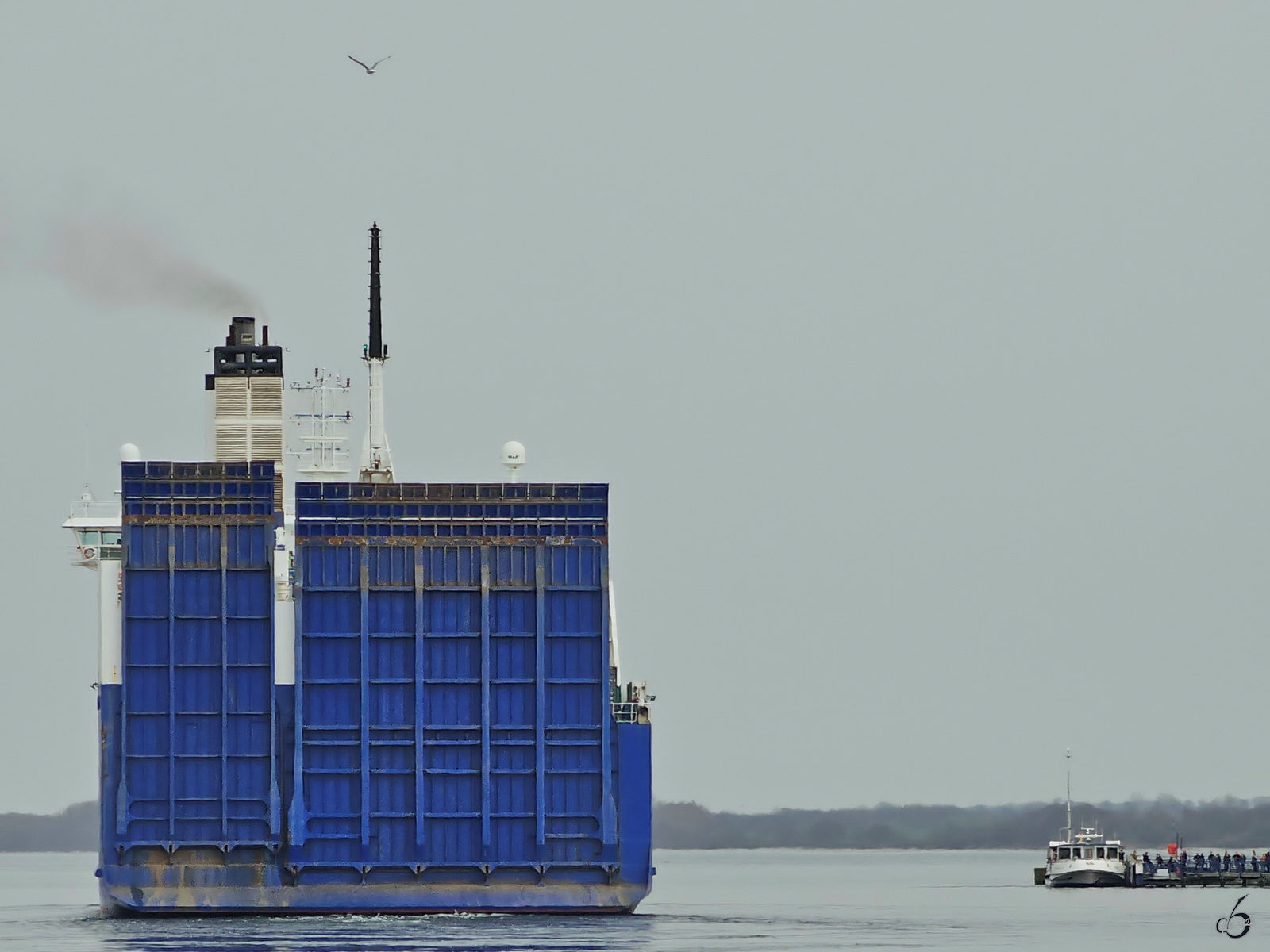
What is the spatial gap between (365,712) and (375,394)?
11.9 meters

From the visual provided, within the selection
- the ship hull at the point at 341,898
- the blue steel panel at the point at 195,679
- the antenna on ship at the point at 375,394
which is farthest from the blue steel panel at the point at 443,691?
the antenna on ship at the point at 375,394

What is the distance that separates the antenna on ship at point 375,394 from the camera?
66688 millimetres

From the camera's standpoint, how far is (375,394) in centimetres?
6756

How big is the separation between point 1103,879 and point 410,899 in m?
47.6

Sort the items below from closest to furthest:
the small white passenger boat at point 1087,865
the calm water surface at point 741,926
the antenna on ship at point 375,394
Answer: the calm water surface at point 741,926, the antenna on ship at point 375,394, the small white passenger boat at point 1087,865

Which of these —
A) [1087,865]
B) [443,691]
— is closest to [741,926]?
[443,691]

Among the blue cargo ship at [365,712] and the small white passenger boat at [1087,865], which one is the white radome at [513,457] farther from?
the small white passenger boat at [1087,865]

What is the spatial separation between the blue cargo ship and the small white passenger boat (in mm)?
43394

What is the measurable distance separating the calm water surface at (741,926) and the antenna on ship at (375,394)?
13110 millimetres

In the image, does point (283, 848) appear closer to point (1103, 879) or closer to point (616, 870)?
point (616, 870)

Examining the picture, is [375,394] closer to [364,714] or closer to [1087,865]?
[364,714]

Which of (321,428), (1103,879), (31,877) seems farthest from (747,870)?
(321,428)

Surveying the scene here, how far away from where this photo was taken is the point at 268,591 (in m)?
59.5

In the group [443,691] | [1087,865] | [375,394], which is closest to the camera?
[443,691]
